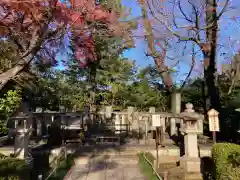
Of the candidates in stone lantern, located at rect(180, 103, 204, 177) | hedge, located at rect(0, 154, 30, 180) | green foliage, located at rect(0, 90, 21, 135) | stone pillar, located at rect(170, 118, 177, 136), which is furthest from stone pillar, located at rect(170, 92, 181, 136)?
hedge, located at rect(0, 154, 30, 180)

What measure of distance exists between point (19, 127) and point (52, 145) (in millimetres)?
2200

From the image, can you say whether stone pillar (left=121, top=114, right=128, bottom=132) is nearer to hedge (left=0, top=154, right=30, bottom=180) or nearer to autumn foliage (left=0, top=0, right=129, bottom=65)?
autumn foliage (left=0, top=0, right=129, bottom=65)

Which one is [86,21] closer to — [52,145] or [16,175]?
[16,175]

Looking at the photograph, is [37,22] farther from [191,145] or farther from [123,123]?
[123,123]

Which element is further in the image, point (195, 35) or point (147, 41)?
point (147, 41)

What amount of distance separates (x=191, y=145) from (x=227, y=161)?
7.59 ft

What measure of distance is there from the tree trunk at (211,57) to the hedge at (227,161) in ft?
19.5

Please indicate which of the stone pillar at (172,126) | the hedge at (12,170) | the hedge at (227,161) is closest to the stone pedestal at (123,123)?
the stone pillar at (172,126)

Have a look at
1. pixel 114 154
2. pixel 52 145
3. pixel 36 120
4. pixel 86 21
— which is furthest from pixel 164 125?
pixel 86 21

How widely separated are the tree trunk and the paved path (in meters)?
4.84

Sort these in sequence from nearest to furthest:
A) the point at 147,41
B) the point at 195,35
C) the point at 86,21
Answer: the point at 86,21, the point at 195,35, the point at 147,41

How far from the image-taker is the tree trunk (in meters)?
10.7

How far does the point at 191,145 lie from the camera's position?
710 cm

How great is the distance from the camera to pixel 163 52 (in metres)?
13.8
